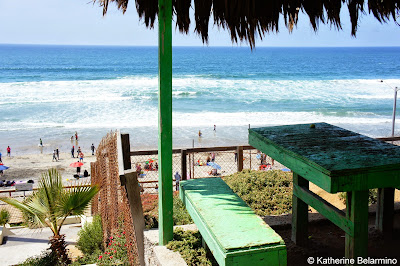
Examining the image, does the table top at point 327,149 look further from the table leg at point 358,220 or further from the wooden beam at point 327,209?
the wooden beam at point 327,209

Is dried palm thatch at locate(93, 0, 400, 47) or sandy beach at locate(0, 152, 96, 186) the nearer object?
dried palm thatch at locate(93, 0, 400, 47)

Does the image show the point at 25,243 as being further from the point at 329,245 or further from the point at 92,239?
the point at 329,245

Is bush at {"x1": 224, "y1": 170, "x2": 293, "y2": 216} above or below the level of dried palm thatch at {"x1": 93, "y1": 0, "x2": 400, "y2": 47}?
below

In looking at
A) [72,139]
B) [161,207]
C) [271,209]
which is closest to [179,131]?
[72,139]

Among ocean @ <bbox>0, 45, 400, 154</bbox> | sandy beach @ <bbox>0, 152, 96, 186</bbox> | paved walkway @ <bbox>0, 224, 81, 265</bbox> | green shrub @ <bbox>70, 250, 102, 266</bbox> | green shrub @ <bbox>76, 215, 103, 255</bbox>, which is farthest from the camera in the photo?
ocean @ <bbox>0, 45, 400, 154</bbox>

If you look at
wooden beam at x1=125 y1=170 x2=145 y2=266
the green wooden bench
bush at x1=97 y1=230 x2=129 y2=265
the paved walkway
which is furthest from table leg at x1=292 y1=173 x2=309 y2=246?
the paved walkway

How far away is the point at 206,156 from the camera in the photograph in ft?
73.7

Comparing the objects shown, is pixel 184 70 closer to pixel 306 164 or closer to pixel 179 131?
pixel 179 131

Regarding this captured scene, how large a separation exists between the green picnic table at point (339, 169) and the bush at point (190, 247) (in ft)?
3.14

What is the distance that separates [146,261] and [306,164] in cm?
207

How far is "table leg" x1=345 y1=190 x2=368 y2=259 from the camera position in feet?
10.1

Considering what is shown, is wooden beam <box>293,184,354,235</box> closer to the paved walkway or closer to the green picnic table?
the green picnic table

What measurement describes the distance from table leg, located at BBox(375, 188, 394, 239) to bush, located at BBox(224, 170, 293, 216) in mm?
1295

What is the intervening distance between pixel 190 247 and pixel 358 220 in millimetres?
1488
